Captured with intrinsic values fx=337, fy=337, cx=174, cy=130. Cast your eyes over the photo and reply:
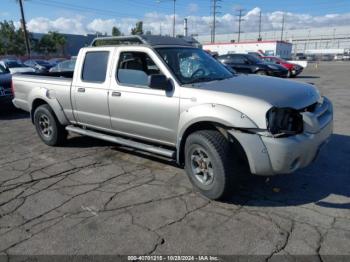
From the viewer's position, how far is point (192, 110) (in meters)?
4.12

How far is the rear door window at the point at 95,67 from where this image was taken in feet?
17.6

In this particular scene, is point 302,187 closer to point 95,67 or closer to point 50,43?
point 95,67

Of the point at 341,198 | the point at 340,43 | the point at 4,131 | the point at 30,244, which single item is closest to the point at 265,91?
the point at 341,198

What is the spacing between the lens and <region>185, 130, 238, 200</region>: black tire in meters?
3.88

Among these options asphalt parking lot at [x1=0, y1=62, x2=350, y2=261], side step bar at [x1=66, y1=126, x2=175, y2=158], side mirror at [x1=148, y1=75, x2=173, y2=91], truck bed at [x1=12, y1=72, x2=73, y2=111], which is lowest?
asphalt parking lot at [x1=0, y1=62, x2=350, y2=261]

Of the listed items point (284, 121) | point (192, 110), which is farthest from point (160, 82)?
point (284, 121)

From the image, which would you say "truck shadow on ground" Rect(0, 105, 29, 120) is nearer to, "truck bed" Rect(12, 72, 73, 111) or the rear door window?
"truck bed" Rect(12, 72, 73, 111)

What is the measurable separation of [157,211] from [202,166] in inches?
31.3

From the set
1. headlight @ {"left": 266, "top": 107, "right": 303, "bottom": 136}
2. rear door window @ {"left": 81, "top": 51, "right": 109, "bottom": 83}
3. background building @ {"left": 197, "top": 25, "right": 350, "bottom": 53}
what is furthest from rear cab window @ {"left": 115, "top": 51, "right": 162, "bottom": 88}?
background building @ {"left": 197, "top": 25, "right": 350, "bottom": 53}

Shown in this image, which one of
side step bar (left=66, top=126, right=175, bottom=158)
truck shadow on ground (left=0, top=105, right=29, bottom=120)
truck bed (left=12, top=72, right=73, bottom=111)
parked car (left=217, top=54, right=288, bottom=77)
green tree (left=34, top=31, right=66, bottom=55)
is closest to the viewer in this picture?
side step bar (left=66, top=126, right=175, bottom=158)

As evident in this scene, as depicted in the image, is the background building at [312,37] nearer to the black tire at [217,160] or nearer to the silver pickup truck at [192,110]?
the silver pickup truck at [192,110]

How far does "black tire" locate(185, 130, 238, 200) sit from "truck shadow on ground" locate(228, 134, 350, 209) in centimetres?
27

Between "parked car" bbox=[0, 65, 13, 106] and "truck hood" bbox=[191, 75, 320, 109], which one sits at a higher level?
"truck hood" bbox=[191, 75, 320, 109]

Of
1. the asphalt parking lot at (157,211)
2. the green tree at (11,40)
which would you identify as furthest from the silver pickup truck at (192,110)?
the green tree at (11,40)
